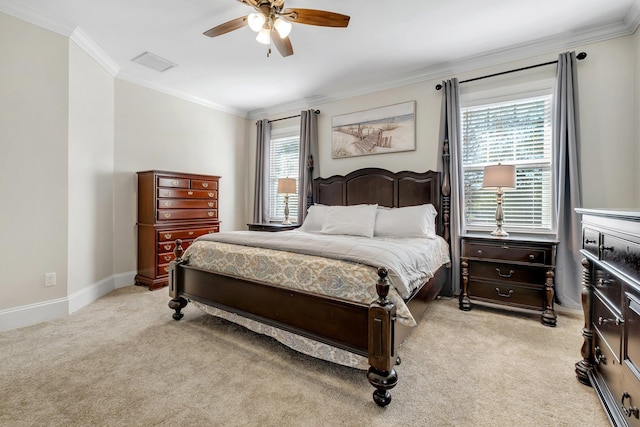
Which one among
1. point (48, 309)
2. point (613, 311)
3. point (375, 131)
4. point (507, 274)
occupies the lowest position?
point (48, 309)

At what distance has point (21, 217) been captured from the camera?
2.67 m

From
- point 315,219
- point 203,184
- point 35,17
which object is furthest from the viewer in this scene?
point 203,184

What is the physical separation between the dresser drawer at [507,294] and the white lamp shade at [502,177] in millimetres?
987

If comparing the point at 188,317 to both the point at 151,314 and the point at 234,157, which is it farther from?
the point at 234,157

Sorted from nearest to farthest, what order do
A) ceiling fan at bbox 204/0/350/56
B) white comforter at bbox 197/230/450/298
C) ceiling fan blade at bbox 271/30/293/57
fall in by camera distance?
white comforter at bbox 197/230/450/298 → ceiling fan at bbox 204/0/350/56 → ceiling fan blade at bbox 271/30/293/57

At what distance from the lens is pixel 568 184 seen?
9.61ft

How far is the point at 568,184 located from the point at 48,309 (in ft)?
17.1

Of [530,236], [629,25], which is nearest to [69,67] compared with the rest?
[530,236]

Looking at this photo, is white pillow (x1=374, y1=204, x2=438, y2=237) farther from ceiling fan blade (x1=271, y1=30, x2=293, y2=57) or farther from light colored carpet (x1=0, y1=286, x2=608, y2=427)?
ceiling fan blade (x1=271, y1=30, x2=293, y2=57)

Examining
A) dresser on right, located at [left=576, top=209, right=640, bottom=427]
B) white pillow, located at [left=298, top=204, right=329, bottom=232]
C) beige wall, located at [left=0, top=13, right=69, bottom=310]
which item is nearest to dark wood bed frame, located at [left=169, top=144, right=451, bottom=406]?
white pillow, located at [left=298, top=204, right=329, bottom=232]

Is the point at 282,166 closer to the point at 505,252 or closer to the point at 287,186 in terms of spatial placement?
the point at 287,186

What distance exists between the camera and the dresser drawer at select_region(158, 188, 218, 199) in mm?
3875

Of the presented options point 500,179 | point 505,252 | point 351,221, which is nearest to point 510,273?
point 505,252

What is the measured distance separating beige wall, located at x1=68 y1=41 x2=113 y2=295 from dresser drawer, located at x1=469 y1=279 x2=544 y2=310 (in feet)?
13.7
